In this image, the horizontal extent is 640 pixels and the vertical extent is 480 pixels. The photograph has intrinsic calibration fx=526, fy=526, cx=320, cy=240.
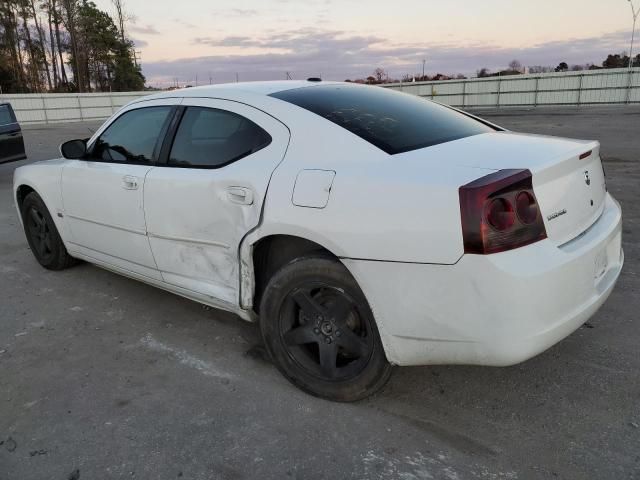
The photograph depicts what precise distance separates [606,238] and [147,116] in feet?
9.66

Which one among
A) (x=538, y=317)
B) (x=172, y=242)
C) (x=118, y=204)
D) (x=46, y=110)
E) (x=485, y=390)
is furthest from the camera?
(x=46, y=110)

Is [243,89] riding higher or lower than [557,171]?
higher

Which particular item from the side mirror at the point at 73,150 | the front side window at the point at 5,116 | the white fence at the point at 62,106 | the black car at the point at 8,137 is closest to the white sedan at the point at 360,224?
the side mirror at the point at 73,150

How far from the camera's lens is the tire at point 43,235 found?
4.59m

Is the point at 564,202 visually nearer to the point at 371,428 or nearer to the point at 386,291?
the point at 386,291

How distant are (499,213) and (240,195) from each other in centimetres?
135

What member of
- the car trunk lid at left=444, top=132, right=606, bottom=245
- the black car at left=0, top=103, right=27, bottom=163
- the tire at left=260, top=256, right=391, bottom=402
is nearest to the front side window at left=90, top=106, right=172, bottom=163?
the tire at left=260, top=256, right=391, bottom=402

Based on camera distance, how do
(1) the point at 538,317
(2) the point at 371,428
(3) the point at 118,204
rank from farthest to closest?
(3) the point at 118,204
(2) the point at 371,428
(1) the point at 538,317

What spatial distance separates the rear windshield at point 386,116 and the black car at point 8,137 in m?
9.38

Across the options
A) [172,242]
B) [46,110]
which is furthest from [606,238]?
[46,110]

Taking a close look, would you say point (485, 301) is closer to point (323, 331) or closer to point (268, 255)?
point (323, 331)

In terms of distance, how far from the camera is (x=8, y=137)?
10391 millimetres

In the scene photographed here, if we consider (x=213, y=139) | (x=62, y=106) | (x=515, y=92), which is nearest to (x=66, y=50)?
(x=62, y=106)

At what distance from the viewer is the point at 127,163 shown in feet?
11.9
